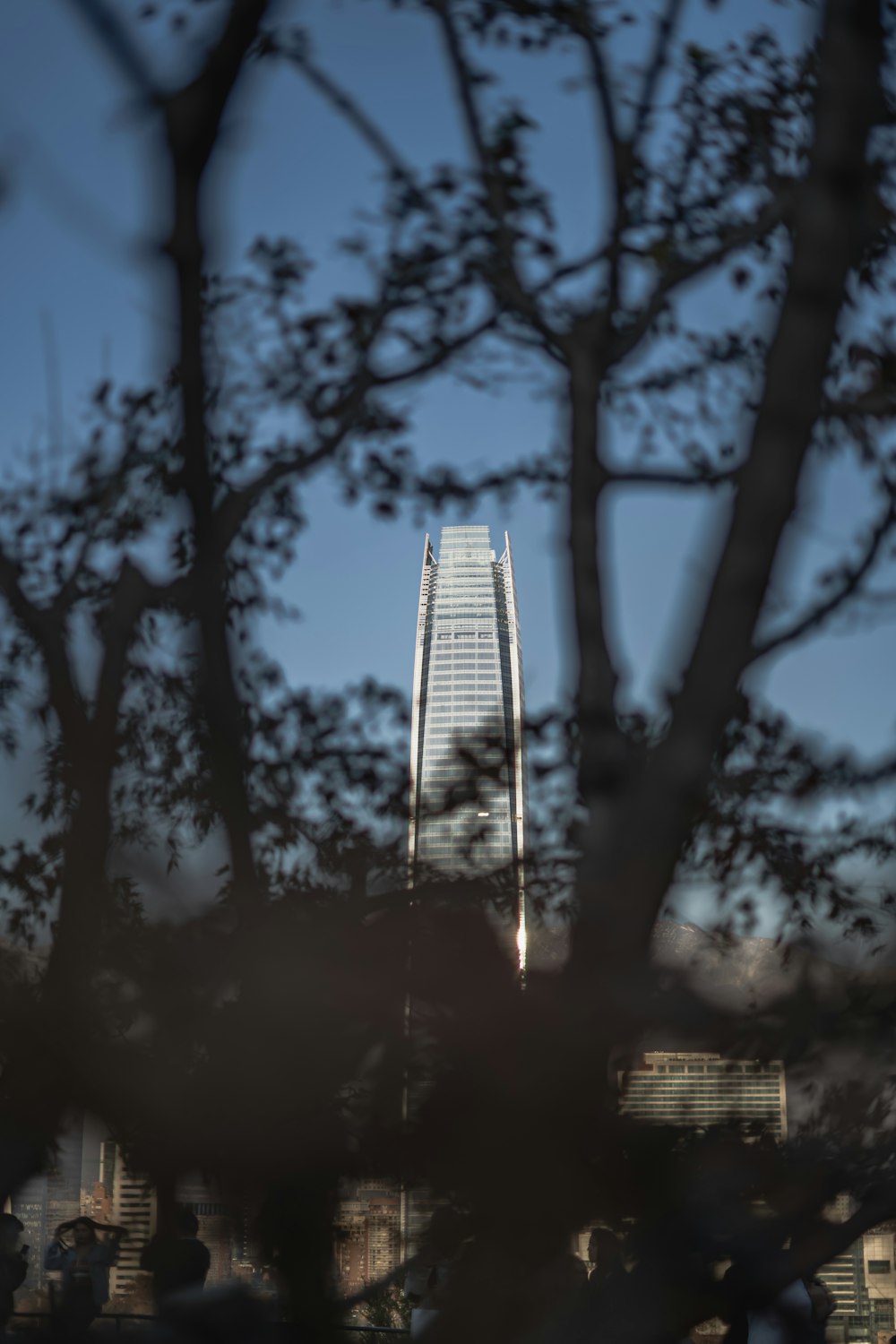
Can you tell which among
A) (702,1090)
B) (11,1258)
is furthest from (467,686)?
(11,1258)

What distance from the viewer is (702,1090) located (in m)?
1.22

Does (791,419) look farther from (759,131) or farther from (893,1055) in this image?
(759,131)

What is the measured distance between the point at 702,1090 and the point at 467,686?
0.90m

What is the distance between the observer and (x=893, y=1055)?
4.08 ft

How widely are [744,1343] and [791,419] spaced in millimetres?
1064

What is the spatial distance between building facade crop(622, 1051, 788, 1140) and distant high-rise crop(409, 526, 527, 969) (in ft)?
1.97

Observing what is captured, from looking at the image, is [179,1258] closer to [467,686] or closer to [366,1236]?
[366,1236]

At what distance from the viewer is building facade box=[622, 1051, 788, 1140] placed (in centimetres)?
117

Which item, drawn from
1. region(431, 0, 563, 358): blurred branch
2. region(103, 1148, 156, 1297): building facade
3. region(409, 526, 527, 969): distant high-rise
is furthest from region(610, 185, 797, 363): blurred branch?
region(103, 1148, 156, 1297): building facade

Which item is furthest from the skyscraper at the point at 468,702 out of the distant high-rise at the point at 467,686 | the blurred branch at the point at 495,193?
the blurred branch at the point at 495,193

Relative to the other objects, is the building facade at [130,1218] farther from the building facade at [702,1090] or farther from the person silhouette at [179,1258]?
the building facade at [702,1090]

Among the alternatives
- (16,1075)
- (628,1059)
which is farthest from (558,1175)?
(16,1075)

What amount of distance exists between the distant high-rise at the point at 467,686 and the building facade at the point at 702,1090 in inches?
23.7

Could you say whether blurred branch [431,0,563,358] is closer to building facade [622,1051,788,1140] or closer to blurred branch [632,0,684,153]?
blurred branch [632,0,684,153]
